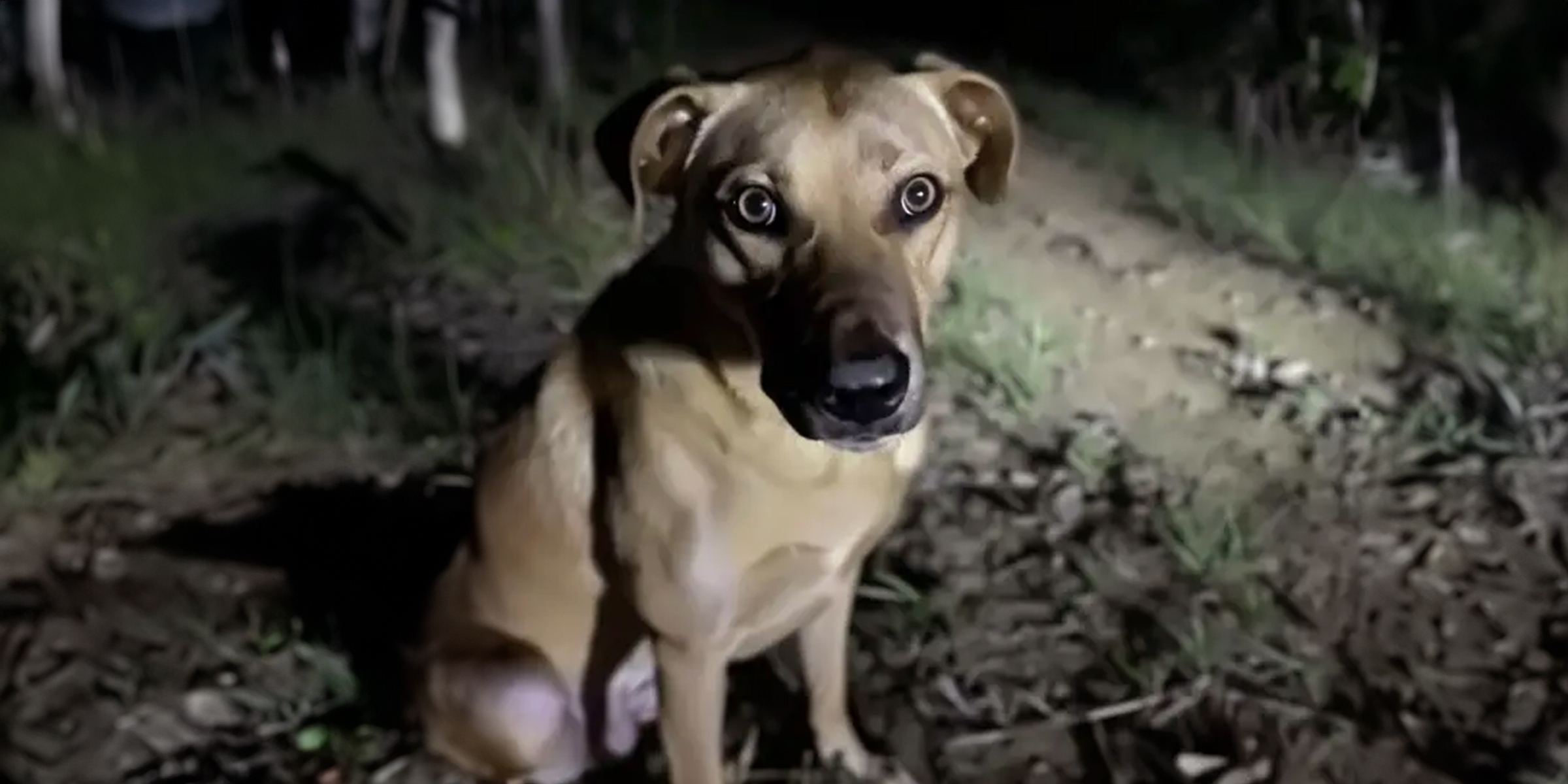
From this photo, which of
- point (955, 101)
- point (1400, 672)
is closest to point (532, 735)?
point (955, 101)

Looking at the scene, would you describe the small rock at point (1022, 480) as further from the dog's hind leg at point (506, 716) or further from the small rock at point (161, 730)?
the small rock at point (161, 730)

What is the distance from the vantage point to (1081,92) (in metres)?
5.48

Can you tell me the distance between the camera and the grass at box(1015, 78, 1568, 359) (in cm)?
390

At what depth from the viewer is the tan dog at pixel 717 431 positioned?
1.99 metres

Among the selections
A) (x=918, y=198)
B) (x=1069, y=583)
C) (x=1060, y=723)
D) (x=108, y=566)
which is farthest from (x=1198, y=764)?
(x=108, y=566)

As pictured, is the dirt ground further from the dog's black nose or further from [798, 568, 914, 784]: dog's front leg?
the dog's black nose

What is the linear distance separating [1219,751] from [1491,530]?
2.73ft

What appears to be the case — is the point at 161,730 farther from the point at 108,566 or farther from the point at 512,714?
the point at 512,714

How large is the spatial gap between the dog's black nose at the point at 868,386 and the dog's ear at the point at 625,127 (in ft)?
1.29

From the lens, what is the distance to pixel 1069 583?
3.15 meters

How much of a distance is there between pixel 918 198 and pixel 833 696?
93 cm

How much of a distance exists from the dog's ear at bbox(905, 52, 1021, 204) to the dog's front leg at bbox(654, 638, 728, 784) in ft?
2.27

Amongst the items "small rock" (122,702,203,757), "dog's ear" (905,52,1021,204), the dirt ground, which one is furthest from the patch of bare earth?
"small rock" (122,702,203,757)

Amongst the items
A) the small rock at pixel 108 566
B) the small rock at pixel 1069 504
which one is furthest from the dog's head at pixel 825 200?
the small rock at pixel 108 566
